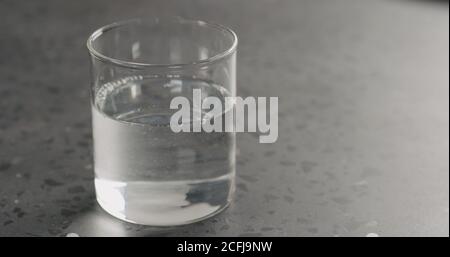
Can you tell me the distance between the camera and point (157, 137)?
2.13 ft

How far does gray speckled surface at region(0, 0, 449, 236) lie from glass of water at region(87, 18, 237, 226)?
1.0 inches

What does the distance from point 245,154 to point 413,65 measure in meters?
0.32

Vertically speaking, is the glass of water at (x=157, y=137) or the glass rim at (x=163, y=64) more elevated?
the glass rim at (x=163, y=64)

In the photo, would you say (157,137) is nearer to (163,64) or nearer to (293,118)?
(163,64)

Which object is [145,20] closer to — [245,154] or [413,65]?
[245,154]

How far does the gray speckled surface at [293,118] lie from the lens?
0.71 m

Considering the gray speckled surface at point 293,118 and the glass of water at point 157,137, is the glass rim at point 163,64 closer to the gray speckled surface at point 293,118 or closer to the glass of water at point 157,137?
the glass of water at point 157,137

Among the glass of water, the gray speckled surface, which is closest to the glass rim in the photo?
the glass of water

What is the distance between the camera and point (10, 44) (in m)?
1.09

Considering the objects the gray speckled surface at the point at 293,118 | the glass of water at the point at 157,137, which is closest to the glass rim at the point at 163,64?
the glass of water at the point at 157,137

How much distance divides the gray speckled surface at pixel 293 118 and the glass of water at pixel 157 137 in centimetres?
3

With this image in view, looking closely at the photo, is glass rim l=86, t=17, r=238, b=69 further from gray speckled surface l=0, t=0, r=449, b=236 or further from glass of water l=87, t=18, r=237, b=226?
gray speckled surface l=0, t=0, r=449, b=236

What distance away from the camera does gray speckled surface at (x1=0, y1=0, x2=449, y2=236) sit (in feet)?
2.33
